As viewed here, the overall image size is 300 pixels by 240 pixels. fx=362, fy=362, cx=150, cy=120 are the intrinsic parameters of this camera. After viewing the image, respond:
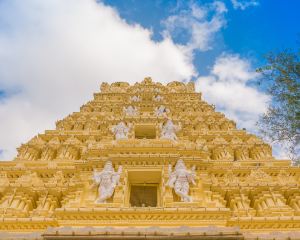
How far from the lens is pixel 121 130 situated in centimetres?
2444

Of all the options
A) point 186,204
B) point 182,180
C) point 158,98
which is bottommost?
point 186,204

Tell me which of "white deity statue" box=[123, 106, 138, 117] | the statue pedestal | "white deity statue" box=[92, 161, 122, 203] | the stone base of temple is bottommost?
the stone base of temple

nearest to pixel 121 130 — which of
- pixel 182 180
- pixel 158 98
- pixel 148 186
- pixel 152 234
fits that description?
pixel 148 186

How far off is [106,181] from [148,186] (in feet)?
9.54

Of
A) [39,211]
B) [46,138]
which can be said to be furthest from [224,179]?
[46,138]

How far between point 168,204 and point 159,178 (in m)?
2.60

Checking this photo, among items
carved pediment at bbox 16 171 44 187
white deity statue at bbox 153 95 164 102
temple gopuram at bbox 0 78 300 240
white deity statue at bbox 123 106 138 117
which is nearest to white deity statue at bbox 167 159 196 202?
temple gopuram at bbox 0 78 300 240

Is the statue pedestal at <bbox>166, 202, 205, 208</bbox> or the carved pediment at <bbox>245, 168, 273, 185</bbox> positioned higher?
the carved pediment at <bbox>245, 168, 273, 185</bbox>

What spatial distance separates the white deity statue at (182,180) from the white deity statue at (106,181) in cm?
250

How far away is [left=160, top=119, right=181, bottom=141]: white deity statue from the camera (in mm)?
23486

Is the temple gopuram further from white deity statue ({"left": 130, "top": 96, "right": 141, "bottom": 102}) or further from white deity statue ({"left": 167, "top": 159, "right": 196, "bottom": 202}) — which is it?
white deity statue ({"left": 130, "top": 96, "right": 141, "bottom": 102})

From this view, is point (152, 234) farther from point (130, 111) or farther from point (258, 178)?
point (130, 111)

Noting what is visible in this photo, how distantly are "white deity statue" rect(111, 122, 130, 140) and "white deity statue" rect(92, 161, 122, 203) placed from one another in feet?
20.9

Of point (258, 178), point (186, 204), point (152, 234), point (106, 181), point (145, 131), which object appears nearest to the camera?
point (152, 234)
